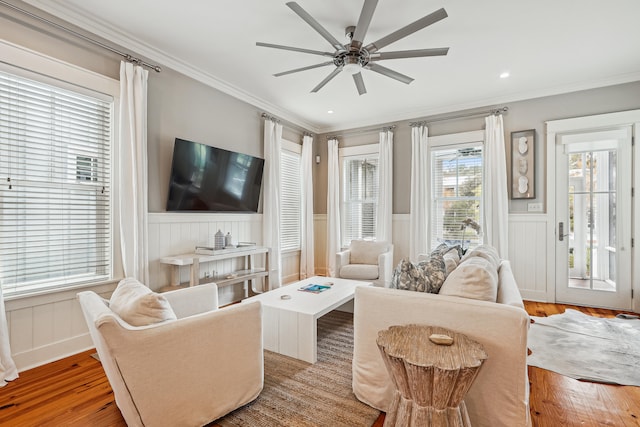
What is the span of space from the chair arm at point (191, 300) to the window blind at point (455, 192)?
3411mm

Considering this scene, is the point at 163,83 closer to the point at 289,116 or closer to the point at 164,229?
the point at 164,229

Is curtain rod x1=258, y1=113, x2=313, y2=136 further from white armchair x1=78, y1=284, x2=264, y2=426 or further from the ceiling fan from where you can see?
white armchair x1=78, y1=284, x2=264, y2=426

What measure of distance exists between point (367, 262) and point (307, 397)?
282 centimetres

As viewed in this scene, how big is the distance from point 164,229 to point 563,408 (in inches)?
141

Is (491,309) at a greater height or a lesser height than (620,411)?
greater

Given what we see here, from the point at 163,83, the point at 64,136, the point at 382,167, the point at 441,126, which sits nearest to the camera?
the point at 64,136

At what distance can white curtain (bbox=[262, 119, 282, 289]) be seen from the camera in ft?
14.8

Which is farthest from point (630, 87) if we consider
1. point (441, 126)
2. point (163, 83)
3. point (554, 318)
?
point (163, 83)

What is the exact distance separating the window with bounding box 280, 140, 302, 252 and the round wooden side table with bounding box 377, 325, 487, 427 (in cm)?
366

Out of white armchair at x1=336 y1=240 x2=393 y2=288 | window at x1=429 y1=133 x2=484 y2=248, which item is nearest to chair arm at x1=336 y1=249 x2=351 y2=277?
white armchair at x1=336 y1=240 x2=393 y2=288

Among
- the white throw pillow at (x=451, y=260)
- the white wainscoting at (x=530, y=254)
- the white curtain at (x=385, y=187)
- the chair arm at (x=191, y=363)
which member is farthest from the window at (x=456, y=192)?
the chair arm at (x=191, y=363)

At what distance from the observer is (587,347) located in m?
2.65

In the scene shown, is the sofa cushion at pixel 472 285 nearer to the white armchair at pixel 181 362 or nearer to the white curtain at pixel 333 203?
the white armchair at pixel 181 362

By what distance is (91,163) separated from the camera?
271cm
